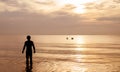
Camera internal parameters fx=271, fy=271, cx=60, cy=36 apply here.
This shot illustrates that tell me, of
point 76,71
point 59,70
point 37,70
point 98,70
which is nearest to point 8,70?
point 37,70

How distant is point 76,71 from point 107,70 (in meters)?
2.11

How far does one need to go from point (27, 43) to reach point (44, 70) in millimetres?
2318

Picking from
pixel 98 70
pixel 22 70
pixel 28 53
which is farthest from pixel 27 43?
pixel 98 70

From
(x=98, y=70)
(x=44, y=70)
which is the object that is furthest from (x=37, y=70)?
(x=98, y=70)

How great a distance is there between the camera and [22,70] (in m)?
16.8

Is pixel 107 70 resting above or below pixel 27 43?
below

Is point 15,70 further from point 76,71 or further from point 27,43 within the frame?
point 76,71

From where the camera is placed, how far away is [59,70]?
1677 centimetres

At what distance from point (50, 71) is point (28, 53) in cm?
234

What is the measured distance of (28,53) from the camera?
17.8 meters

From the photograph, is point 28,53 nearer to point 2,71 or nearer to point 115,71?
point 2,71

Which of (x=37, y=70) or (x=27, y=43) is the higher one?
(x=27, y=43)

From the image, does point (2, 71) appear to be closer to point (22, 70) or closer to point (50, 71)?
point (22, 70)

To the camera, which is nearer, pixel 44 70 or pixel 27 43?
pixel 44 70
